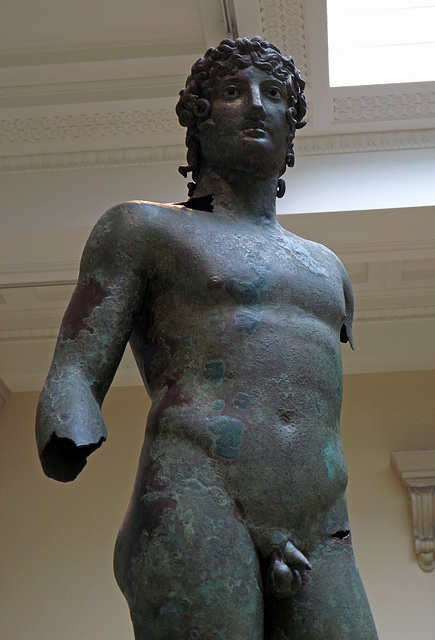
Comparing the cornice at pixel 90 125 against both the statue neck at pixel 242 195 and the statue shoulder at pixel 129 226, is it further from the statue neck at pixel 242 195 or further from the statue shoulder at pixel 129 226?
the statue shoulder at pixel 129 226

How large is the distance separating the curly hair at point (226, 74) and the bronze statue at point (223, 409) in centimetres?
10

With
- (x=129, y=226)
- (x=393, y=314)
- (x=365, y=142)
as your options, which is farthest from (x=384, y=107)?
(x=129, y=226)

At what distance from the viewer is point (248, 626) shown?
207 centimetres

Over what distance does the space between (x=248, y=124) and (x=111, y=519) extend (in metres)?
7.86

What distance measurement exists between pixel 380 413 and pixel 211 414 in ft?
27.8

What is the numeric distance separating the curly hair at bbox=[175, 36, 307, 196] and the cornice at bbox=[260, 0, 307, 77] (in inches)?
179

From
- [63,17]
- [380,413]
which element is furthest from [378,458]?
[63,17]

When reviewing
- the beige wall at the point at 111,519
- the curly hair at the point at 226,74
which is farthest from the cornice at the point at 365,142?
the curly hair at the point at 226,74

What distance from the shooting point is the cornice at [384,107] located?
7.96 metres

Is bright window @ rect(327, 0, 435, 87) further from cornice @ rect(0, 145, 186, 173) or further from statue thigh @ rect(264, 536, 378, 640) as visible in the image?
statue thigh @ rect(264, 536, 378, 640)

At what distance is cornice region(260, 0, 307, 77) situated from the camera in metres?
7.24

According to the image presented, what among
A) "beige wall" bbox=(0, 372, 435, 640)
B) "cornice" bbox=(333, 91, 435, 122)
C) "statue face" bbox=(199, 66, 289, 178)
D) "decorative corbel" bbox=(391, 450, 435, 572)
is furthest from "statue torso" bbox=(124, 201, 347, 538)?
"decorative corbel" bbox=(391, 450, 435, 572)

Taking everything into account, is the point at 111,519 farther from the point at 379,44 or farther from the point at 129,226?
the point at 129,226

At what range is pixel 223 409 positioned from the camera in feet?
7.38
